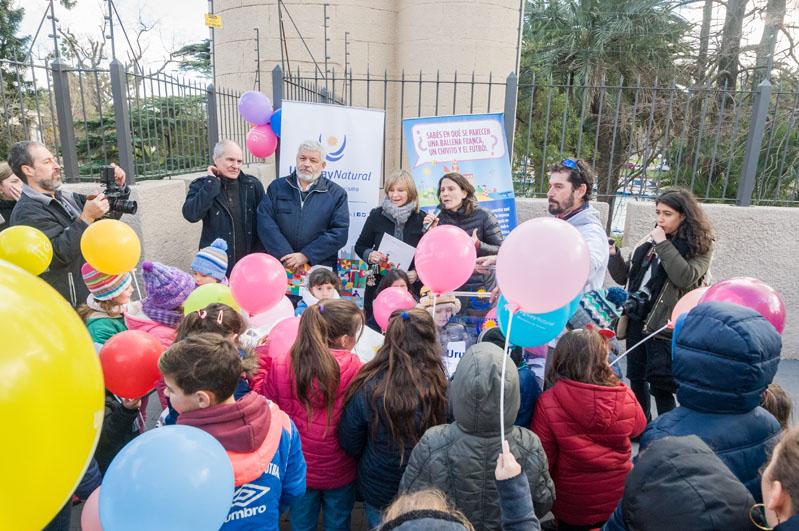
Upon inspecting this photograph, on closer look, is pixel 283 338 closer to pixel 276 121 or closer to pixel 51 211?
pixel 51 211

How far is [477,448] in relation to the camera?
1627 millimetres

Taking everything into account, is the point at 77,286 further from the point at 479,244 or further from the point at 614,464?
the point at 614,464

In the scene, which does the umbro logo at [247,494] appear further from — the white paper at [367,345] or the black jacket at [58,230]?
the black jacket at [58,230]

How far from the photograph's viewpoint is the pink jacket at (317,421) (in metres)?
2.13

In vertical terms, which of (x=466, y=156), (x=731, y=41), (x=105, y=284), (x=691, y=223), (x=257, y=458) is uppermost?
(x=731, y=41)

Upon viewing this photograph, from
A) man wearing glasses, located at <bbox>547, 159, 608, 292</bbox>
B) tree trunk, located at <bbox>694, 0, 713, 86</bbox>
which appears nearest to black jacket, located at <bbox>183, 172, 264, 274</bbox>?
man wearing glasses, located at <bbox>547, 159, 608, 292</bbox>

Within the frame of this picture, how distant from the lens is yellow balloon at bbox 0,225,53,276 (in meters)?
2.43

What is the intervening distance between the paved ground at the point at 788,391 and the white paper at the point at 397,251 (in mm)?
1800

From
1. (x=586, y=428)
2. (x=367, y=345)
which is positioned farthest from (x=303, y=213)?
(x=586, y=428)

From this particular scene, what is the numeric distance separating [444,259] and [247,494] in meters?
1.59

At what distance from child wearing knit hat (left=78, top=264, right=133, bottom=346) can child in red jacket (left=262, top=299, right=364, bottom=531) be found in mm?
983

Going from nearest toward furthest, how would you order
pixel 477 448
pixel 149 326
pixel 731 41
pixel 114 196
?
1. pixel 477 448
2. pixel 149 326
3. pixel 114 196
4. pixel 731 41

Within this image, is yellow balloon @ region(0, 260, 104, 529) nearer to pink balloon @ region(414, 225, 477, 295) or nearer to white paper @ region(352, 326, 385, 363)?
white paper @ region(352, 326, 385, 363)

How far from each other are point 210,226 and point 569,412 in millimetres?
3180
